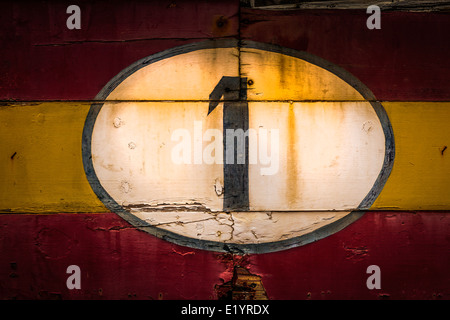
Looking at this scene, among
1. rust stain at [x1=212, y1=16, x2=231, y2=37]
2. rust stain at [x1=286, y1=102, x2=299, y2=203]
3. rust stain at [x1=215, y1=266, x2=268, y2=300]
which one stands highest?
rust stain at [x1=212, y1=16, x2=231, y2=37]

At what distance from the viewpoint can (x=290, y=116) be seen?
5.80 feet

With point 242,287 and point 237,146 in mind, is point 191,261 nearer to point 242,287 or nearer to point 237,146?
point 242,287

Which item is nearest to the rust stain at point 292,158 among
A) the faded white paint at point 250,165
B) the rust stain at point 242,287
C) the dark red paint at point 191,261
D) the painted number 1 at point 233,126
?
the faded white paint at point 250,165

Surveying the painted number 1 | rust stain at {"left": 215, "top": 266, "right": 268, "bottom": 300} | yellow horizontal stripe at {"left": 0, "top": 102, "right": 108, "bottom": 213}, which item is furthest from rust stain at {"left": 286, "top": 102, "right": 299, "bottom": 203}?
yellow horizontal stripe at {"left": 0, "top": 102, "right": 108, "bottom": 213}

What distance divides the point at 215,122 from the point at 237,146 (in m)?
0.21

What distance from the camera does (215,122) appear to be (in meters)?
1.76

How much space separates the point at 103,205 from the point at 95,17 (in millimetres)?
1209

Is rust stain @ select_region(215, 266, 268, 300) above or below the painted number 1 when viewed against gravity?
below

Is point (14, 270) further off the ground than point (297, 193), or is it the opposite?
point (297, 193)

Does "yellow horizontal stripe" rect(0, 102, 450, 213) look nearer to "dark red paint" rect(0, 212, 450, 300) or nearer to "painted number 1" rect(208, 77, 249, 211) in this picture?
"dark red paint" rect(0, 212, 450, 300)

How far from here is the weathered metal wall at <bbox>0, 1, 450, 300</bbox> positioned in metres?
1.76

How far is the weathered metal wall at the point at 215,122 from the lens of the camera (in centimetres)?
176

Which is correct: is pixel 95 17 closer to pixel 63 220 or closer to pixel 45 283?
pixel 63 220
